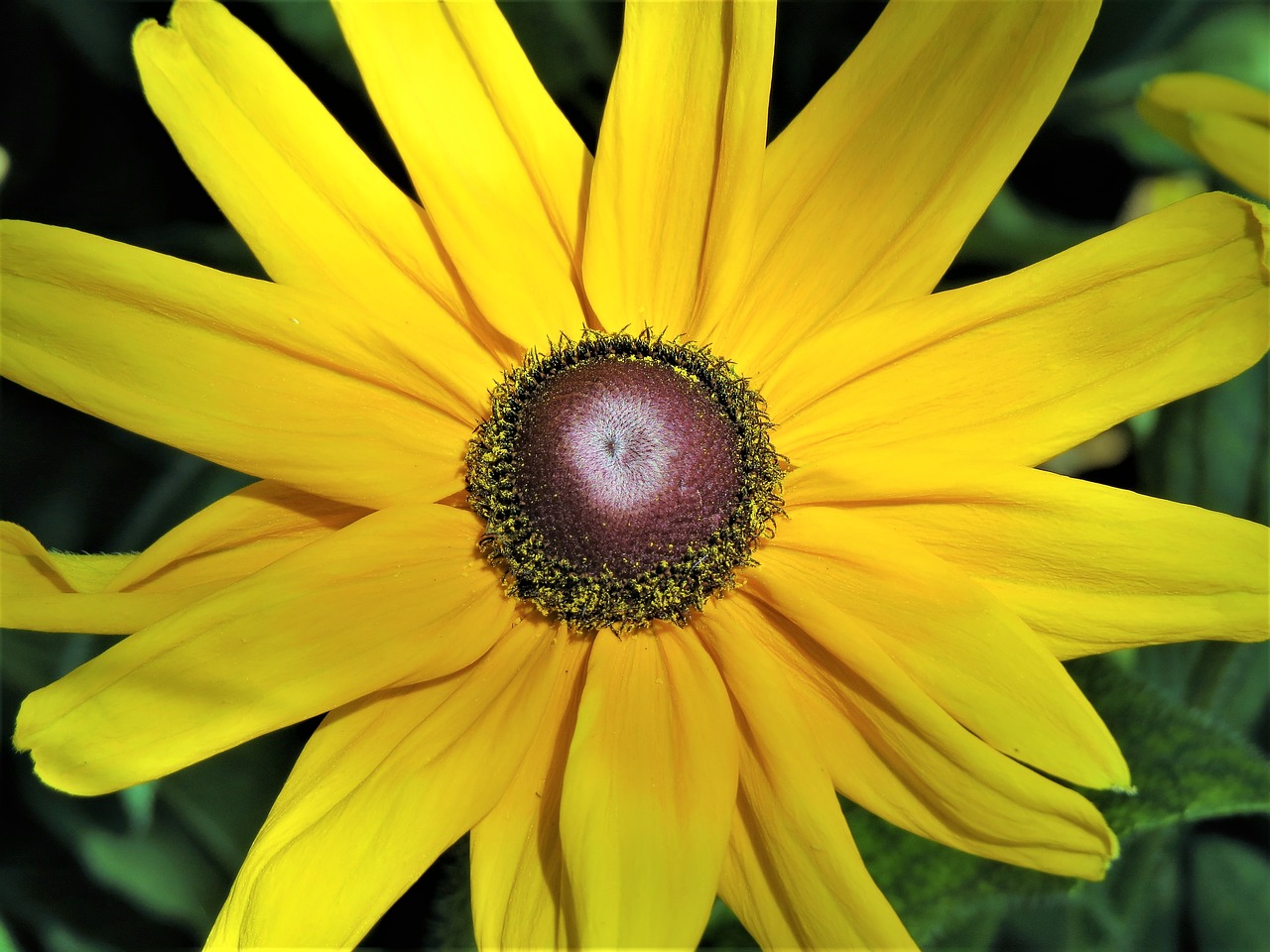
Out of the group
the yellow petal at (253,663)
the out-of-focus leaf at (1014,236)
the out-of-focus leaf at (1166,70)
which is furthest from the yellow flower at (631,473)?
the out-of-focus leaf at (1166,70)

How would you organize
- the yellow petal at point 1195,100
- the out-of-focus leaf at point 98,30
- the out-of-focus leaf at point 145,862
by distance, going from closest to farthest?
1. the yellow petal at point 1195,100
2. the out-of-focus leaf at point 145,862
3. the out-of-focus leaf at point 98,30

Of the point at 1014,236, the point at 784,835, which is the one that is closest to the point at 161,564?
the point at 784,835

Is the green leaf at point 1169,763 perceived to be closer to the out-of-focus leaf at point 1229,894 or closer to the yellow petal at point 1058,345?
the yellow petal at point 1058,345

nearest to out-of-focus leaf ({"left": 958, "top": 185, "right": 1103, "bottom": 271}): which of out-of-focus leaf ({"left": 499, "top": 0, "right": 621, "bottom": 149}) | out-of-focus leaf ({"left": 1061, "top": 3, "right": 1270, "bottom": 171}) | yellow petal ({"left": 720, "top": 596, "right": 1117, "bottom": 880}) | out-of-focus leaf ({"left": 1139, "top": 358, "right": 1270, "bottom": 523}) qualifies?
out-of-focus leaf ({"left": 1061, "top": 3, "right": 1270, "bottom": 171})

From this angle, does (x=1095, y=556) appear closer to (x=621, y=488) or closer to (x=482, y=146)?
(x=621, y=488)

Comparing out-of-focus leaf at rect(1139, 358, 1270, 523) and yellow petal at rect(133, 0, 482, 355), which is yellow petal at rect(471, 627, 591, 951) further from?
out-of-focus leaf at rect(1139, 358, 1270, 523)

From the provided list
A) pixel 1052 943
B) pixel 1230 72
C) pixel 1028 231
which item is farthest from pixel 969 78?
pixel 1052 943
